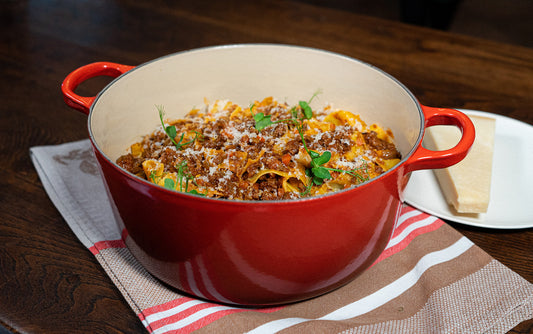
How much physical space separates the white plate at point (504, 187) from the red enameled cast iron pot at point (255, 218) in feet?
0.53

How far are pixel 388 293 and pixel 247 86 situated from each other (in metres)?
0.62

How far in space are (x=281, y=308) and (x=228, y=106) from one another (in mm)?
546

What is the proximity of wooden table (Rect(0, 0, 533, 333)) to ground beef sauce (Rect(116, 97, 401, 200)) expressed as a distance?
0.23 metres

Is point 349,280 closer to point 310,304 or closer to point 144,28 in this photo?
point 310,304

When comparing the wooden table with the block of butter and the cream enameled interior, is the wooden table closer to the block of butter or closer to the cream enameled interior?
the block of butter

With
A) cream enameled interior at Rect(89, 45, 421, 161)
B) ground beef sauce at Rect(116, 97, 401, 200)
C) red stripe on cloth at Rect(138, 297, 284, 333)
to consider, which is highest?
cream enameled interior at Rect(89, 45, 421, 161)

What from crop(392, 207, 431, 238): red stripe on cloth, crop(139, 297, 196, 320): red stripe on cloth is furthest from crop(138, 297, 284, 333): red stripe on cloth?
crop(392, 207, 431, 238): red stripe on cloth

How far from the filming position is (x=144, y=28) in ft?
6.41

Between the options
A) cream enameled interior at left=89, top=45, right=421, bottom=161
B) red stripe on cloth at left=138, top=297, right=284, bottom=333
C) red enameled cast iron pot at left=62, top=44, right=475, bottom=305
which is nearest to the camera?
red enameled cast iron pot at left=62, top=44, right=475, bottom=305

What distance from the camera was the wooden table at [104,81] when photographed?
2.81 feet

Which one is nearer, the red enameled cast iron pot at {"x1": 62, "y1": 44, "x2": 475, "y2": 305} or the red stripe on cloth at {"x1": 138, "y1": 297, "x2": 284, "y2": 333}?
the red enameled cast iron pot at {"x1": 62, "y1": 44, "x2": 475, "y2": 305}

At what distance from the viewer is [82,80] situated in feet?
3.23

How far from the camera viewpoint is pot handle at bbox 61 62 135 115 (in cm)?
90

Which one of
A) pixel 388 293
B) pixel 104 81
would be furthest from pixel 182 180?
pixel 104 81
